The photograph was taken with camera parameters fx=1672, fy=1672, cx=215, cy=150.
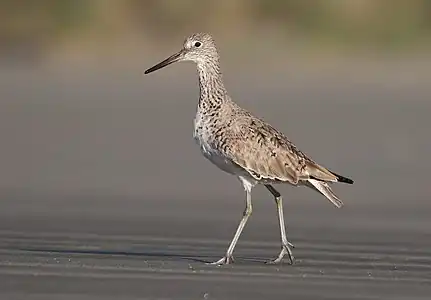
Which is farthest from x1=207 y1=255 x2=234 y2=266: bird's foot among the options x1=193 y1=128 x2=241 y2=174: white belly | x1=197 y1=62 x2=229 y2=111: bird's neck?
x1=197 y1=62 x2=229 y2=111: bird's neck

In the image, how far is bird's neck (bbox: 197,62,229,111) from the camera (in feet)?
37.7

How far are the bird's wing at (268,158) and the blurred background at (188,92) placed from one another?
78.4 inches

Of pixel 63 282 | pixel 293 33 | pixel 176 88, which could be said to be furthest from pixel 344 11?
pixel 63 282

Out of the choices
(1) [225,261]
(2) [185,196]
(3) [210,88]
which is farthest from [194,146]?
(1) [225,261]

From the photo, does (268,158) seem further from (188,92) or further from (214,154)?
(188,92)

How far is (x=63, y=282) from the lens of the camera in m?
9.39

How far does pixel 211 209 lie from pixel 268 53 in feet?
38.1

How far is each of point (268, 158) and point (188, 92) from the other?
1031cm

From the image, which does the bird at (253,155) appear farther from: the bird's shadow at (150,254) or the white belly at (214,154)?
the bird's shadow at (150,254)

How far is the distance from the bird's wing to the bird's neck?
0.35m

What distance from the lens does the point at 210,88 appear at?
11609mm

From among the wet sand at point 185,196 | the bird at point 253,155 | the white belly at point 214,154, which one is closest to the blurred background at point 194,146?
the wet sand at point 185,196

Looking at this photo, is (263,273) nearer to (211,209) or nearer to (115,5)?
(211,209)

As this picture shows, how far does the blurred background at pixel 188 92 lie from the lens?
15.0m
